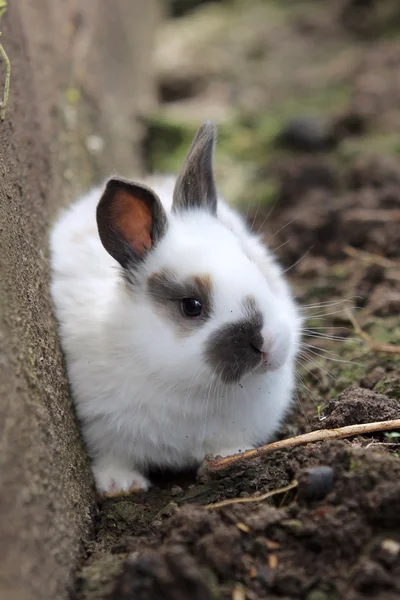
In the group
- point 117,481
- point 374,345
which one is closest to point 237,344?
point 117,481

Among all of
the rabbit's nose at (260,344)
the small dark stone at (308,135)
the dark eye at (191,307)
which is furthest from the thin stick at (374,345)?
the small dark stone at (308,135)

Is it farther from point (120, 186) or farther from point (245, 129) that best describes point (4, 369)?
point (245, 129)

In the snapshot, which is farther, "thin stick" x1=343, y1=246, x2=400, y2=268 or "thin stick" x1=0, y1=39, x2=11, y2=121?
"thin stick" x1=343, y1=246, x2=400, y2=268

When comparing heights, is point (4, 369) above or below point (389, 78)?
above

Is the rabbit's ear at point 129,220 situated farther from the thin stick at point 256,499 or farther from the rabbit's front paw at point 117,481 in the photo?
the thin stick at point 256,499

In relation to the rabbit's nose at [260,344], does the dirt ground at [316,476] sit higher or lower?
lower

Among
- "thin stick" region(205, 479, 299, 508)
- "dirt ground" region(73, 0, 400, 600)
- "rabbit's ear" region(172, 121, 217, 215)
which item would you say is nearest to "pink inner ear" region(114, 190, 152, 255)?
"rabbit's ear" region(172, 121, 217, 215)

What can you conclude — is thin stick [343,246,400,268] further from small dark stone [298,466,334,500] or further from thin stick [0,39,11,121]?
thin stick [0,39,11,121]

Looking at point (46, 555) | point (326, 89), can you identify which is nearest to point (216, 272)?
point (46, 555)
